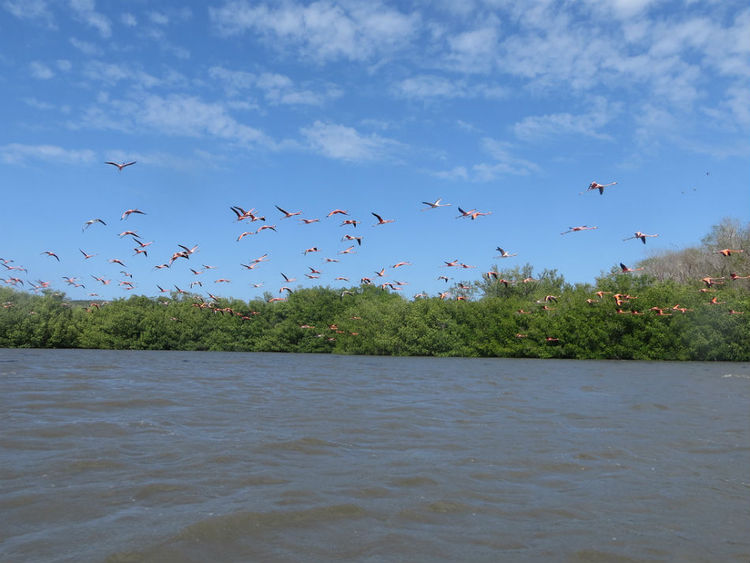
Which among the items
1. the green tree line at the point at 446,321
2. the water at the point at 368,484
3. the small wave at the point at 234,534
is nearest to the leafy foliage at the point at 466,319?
the green tree line at the point at 446,321

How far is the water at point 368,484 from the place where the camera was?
16.1 feet

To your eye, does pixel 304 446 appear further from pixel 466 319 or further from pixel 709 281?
pixel 466 319

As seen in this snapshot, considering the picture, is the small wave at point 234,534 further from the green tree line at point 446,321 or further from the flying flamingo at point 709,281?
the green tree line at point 446,321

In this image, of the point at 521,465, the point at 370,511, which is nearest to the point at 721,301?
the point at 521,465

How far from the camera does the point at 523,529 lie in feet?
17.6

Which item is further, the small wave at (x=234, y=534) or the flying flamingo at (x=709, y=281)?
the flying flamingo at (x=709, y=281)

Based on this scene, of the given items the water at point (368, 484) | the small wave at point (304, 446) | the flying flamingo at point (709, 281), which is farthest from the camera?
the flying flamingo at point (709, 281)

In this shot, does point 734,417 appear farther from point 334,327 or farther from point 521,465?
point 334,327

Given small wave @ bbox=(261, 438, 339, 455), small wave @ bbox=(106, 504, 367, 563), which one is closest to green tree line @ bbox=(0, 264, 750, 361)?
small wave @ bbox=(261, 438, 339, 455)

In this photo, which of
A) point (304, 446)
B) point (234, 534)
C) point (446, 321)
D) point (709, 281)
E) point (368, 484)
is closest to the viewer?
point (234, 534)

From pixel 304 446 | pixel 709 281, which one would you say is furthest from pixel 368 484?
pixel 709 281

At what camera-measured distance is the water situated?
16.1ft

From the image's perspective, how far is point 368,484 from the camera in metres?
6.93

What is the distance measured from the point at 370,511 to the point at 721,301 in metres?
51.2
